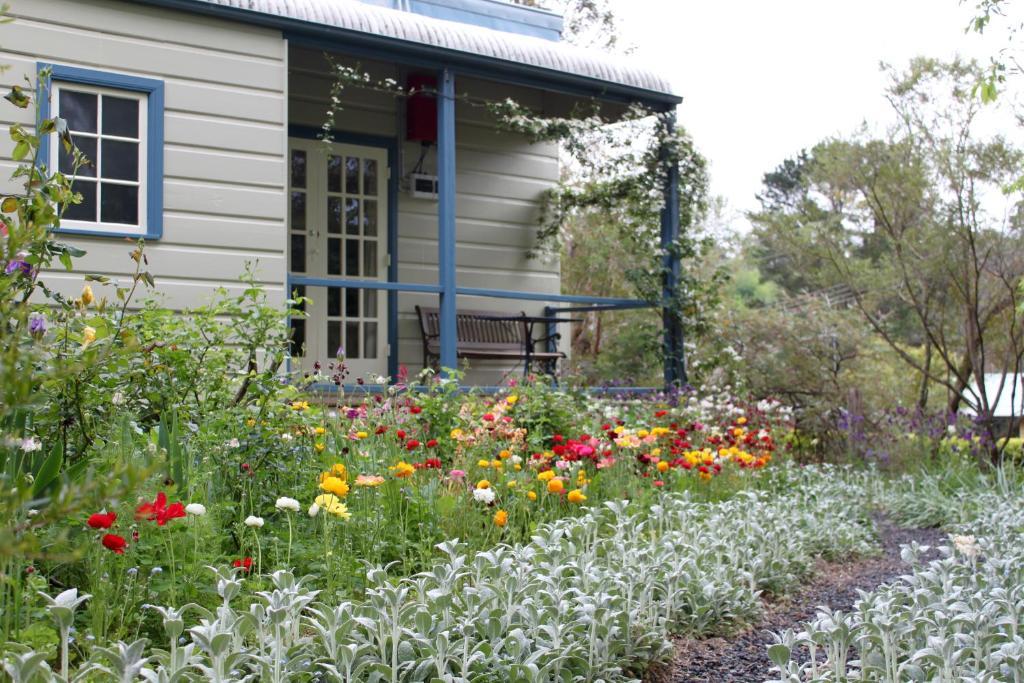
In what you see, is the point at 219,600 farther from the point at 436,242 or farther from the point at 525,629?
the point at 436,242

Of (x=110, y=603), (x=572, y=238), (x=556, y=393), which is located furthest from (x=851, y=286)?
(x=110, y=603)

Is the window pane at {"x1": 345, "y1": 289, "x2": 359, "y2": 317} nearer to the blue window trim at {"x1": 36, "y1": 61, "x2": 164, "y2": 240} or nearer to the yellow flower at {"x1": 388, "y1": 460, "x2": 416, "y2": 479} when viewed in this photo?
the blue window trim at {"x1": 36, "y1": 61, "x2": 164, "y2": 240}

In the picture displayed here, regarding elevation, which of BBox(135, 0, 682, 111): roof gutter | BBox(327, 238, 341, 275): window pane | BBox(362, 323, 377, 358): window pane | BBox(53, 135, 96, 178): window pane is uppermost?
BBox(135, 0, 682, 111): roof gutter

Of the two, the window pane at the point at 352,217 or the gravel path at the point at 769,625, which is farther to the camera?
the window pane at the point at 352,217

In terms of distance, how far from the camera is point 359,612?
9.09 ft

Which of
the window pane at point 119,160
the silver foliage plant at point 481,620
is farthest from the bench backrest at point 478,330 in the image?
the silver foliage plant at point 481,620

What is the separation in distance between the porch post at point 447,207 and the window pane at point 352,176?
5.91 ft

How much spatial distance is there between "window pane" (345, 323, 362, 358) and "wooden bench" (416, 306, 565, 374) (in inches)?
25.3

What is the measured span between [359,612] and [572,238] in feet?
48.3

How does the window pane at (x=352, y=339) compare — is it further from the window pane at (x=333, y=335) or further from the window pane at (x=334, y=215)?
the window pane at (x=334, y=215)

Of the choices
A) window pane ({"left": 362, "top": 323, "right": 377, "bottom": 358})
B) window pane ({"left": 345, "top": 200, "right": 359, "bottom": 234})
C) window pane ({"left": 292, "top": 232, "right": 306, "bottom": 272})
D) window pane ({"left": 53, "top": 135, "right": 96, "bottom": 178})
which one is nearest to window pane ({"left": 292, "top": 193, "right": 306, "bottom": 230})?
window pane ({"left": 292, "top": 232, "right": 306, "bottom": 272})

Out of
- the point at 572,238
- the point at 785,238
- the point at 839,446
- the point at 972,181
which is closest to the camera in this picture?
the point at 972,181

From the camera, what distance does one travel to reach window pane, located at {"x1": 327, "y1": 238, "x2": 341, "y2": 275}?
30.6 feet

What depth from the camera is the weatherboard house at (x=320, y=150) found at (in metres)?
6.54
